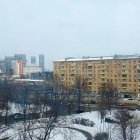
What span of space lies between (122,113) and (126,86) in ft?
63.4

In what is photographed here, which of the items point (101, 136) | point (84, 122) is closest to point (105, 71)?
point (84, 122)

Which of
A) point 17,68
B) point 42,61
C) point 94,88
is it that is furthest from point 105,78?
point 42,61

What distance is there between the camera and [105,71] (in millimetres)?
33125

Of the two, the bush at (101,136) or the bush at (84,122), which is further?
the bush at (84,122)

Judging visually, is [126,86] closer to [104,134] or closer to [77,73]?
[77,73]

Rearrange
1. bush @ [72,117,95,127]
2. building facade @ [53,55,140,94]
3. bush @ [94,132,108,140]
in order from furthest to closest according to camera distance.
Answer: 1. building facade @ [53,55,140,94]
2. bush @ [72,117,95,127]
3. bush @ [94,132,108,140]

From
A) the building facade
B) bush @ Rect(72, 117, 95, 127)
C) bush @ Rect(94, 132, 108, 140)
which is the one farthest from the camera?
the building facade

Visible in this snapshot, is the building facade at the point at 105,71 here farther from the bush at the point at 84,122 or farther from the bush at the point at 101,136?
the bush at the point at 101,136

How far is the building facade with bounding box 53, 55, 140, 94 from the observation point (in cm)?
3147

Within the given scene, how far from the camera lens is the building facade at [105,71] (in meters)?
31.5

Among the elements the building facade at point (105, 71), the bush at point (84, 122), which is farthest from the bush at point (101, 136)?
the building facade at point (105, 71)

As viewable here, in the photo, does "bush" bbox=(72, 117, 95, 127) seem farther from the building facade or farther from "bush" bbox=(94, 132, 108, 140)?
the building facade

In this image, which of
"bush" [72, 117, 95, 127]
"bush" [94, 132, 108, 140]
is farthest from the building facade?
"bush" [94, 132, 108, 140]

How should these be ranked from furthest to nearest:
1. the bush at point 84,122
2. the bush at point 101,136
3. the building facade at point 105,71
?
the building facade at point 105,71 → the bush at point 84,122 → the bush at point 101,136
